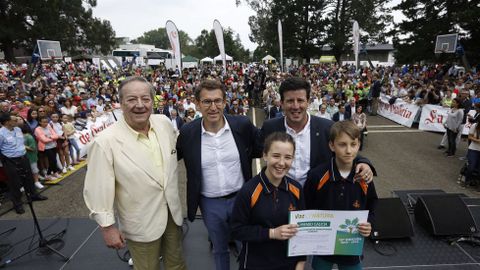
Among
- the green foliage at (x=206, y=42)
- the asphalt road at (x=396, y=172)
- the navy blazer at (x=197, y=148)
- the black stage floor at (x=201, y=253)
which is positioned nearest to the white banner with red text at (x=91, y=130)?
the asphalt road at (x=396, y=172)

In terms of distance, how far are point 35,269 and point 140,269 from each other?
203 cm

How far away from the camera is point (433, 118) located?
1072cm

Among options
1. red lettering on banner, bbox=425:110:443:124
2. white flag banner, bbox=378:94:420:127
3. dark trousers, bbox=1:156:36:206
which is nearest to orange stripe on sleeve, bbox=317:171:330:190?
dark trousers, bbox=1:156:36:206

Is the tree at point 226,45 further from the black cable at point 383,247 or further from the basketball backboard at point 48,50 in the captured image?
the black cable at point 383,247

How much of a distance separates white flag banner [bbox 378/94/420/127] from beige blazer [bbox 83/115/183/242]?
1200cm

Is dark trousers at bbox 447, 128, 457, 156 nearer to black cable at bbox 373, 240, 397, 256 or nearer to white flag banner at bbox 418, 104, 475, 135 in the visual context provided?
white flag banner at bbox 418, 104, 475, 135

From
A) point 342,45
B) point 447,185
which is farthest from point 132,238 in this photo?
point 342,45

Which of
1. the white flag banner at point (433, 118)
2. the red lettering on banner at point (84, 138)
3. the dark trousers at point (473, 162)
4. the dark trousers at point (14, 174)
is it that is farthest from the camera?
the white flag banner at point (433, 118)

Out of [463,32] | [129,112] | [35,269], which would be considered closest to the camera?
[129,112]

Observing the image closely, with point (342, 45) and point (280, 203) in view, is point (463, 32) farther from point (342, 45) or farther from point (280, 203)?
point (280, 203)

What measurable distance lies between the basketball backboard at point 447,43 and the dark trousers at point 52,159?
1974cm

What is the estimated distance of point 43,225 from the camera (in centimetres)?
456

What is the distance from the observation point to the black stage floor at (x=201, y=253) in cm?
345

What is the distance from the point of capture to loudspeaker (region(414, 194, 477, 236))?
149 inches
